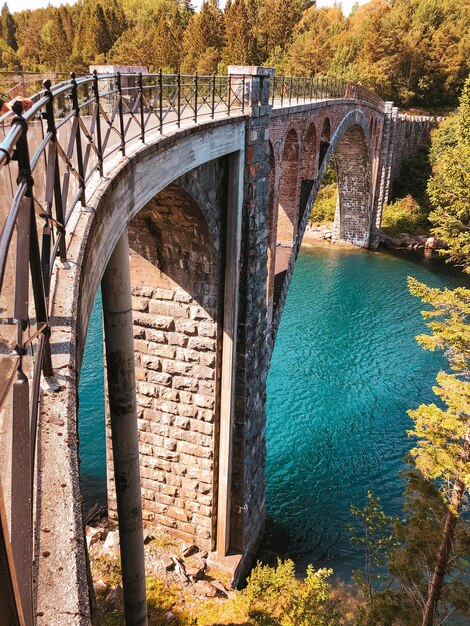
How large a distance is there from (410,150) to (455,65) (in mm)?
15086

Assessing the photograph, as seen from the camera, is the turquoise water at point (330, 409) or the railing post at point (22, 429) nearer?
the railing post at point (22, 429)

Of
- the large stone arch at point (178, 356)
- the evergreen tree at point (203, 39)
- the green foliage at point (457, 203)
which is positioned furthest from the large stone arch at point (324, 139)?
the evergreen tree at point (203, 39)

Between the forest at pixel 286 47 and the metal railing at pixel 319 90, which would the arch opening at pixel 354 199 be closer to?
the metal railing at pixel 319 90

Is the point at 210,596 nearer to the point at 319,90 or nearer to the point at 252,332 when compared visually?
the point at 252,332

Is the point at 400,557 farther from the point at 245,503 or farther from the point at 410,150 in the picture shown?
the point at 410,150

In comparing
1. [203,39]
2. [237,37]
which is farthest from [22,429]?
[203,39]

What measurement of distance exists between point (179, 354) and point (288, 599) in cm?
547

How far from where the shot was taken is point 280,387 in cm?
1931

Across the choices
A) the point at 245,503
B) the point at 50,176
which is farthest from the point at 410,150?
the point at 50,176

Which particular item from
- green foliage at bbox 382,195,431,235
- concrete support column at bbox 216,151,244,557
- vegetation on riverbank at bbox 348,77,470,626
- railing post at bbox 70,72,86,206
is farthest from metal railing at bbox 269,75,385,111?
railing post at bbox 70,72,86,206

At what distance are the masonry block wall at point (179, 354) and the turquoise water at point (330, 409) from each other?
119 inches

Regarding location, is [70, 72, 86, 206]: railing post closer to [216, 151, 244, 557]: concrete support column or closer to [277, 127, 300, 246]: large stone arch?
[216, 151, 244, 557]: concrete support column

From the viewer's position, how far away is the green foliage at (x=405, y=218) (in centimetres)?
3906

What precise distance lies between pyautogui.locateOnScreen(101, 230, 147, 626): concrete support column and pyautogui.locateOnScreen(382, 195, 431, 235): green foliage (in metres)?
35.3
